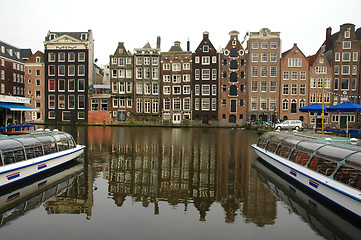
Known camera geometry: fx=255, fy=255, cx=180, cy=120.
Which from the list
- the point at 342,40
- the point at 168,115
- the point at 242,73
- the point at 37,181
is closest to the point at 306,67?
the point at 342,40

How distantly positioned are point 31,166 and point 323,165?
1365 centimetres

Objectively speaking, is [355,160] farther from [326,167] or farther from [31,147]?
[31,147]

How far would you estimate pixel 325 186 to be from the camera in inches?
401

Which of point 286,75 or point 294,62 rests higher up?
point 294,62

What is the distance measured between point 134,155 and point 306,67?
46.3 meters

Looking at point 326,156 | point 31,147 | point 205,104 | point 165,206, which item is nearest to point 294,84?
point 205,104

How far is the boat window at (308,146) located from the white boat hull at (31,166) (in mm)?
13523

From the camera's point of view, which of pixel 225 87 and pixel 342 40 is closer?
pixel 342 40

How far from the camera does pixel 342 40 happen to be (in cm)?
5112

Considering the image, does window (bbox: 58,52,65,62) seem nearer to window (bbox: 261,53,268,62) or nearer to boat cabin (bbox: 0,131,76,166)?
window (bbox: 261,53,268,62)

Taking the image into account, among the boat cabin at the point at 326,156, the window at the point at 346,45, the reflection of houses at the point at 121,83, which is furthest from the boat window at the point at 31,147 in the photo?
the window at the point at 346,45

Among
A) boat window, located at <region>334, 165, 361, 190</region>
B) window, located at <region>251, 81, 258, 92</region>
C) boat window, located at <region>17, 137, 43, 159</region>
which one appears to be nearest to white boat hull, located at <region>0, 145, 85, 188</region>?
boat window, located at <region>17, 137, 43, 159</region>

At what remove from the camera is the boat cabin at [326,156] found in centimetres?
951

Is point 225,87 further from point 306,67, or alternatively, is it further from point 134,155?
point 134,155
